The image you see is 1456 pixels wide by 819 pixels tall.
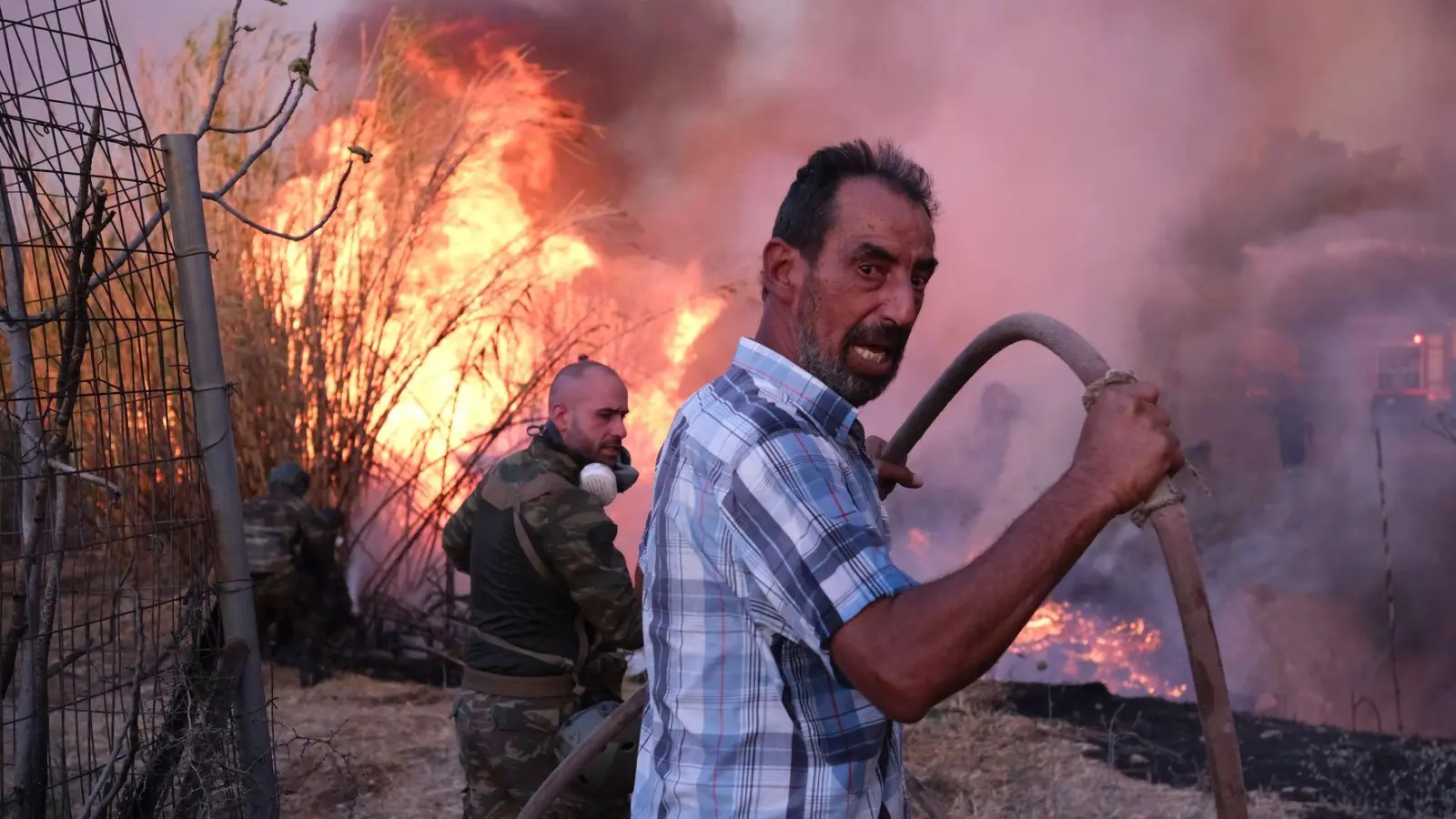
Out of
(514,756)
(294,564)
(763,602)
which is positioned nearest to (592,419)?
(514,756)

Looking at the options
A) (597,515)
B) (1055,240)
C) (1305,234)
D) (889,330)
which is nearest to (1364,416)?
(1305,234)

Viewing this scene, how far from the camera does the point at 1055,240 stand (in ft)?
28.8

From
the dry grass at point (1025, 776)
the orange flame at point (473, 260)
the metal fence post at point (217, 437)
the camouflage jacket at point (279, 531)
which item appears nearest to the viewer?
the metal fence post at point (217, 437)

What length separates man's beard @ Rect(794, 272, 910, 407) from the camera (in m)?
1.75

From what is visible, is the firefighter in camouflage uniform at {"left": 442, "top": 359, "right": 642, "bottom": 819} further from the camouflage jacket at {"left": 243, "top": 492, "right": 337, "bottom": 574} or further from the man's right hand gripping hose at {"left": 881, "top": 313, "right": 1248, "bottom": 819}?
the camouflage jacket at {"left": 243, "top": 492, "right": 337, "bottom": 574}

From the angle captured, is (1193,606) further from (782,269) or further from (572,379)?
(572,379)

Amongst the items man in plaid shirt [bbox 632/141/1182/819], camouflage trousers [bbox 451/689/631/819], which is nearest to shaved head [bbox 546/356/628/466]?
camouflage trousers [bbox 451/689/631/819]

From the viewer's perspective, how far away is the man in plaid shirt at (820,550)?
1388 millimetres

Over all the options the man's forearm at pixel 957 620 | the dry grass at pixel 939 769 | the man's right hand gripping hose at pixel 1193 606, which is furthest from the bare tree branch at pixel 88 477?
the dry grass at pixel 939 769

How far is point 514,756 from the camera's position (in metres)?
3.99

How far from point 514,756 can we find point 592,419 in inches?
48.4

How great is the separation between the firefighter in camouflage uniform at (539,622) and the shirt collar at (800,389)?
233 cm

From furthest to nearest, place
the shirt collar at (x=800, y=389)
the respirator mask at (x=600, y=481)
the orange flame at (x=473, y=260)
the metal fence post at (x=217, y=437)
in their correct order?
the orange flame at (x=473, y=260), the respirator mask at (x=600, y=481), the metal fence post at (x=217, y=437), the shirt collar at (x=800, y=389)

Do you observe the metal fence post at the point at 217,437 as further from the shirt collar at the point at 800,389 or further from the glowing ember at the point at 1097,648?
the glowing ember at the point at 1097,648
